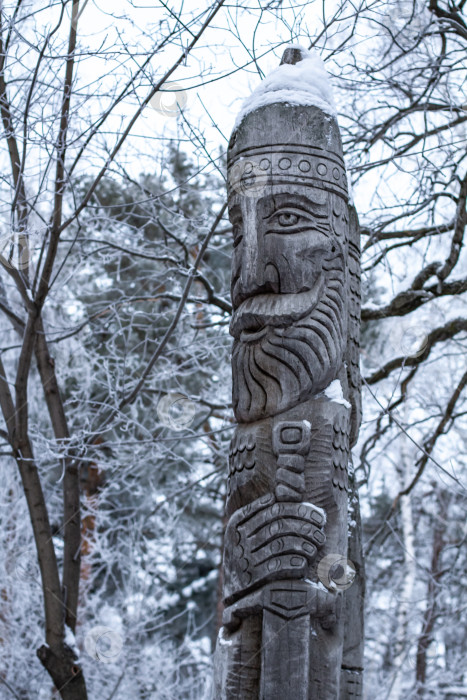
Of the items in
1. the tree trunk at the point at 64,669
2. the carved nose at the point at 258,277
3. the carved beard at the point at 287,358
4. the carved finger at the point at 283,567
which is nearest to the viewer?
the carved finger at the point at 283,567

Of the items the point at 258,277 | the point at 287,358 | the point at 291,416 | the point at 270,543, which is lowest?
the point at 270,543

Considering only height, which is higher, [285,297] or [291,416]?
[285,297]

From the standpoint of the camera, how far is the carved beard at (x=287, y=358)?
14.3 feet

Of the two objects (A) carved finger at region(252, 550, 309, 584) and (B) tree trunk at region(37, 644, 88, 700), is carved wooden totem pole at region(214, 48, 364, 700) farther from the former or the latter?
(B) tree trunk at region(37, 644, 88, 700)

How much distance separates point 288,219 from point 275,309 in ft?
1.66

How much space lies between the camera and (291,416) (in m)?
4.32

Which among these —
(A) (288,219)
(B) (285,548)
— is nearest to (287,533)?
(B) (285,548)

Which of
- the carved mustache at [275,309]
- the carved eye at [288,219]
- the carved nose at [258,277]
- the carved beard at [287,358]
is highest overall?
the carved eye at [288,219]

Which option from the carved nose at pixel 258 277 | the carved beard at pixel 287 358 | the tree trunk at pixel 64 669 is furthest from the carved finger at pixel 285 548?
the tree trunk at pixel 64 669

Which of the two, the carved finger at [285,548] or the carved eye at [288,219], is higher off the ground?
the carved eye at [288,219]

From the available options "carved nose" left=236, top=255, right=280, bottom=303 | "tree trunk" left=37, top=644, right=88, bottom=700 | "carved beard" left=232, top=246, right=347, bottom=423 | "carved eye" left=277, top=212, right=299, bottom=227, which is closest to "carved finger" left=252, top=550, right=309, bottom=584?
"carved beard" left=232, top=246, right=347, bottom=423

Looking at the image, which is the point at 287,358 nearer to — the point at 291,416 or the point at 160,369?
the point at 291,416

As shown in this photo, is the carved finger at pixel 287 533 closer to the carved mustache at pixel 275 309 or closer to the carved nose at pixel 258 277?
the carved mustache at pixel 275 309

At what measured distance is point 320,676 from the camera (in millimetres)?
3955
